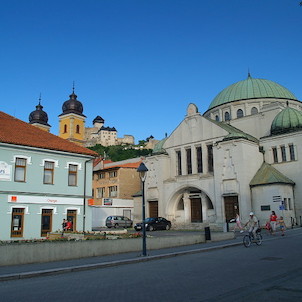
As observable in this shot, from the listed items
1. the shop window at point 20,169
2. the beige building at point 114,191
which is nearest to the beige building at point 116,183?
the beige building at point 114,191

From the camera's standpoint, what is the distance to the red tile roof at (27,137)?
1022 inches

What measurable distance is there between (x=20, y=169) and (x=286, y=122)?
2937 centimetres

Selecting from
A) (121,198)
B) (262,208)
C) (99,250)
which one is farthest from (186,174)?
(99,250)

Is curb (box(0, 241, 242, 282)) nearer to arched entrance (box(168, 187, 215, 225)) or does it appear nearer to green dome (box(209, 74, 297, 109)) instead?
arched entrance (box(168, 187, 215, 225))

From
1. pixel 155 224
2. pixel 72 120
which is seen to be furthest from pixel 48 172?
pixel 72 120

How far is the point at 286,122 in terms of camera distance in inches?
1585

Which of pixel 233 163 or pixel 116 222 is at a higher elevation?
pixel 233 163

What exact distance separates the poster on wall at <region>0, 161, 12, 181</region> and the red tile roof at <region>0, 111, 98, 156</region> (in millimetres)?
1658

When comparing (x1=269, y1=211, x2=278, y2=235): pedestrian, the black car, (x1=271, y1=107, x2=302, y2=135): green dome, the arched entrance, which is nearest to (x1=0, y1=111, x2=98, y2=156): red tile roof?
the black car

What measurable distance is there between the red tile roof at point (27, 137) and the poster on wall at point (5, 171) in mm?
1658

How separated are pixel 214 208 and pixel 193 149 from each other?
8177 mm

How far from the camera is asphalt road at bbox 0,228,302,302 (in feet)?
25.2

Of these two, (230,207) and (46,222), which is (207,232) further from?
(230,207)

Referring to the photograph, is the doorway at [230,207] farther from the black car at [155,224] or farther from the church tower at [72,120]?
the church tower at [72,120]
